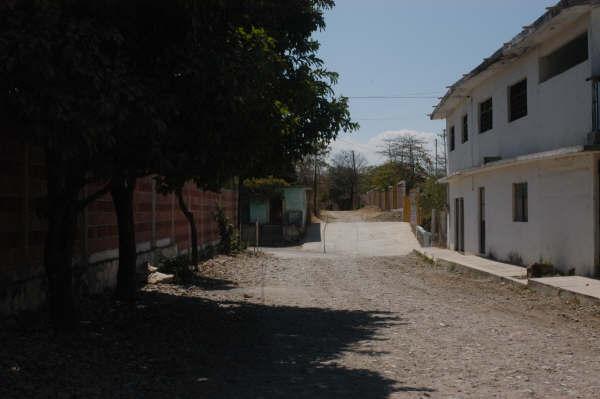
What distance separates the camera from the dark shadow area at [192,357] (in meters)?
4.58

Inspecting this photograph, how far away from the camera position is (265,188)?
30828 mm

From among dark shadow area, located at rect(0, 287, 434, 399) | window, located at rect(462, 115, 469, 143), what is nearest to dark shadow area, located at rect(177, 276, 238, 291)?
dark shadow area, located at rect(0, 287, 434, 399)

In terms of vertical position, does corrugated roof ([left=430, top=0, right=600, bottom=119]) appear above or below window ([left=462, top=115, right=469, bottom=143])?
above

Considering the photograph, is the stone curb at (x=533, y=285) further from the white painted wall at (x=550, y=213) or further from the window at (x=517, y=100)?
the window at (x=517, y=100)

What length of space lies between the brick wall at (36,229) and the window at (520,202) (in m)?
A: 9.08

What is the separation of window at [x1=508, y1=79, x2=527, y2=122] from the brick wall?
9.44 metres

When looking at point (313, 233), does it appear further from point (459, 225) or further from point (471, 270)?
point (471, 270)

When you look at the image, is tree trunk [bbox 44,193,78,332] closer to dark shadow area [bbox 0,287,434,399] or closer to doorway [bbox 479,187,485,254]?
dark shadow area [bbox 0,287,434,399]

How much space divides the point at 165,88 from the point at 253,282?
7.91m

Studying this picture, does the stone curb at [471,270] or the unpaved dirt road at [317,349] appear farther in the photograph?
the stone curb at [471,270]

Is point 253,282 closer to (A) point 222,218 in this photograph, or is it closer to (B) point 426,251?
(A) point 222,218

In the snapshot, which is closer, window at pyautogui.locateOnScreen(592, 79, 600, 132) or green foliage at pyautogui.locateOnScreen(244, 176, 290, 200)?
window at pyautogui.locateOnScreen(592, 79, 600, 132)

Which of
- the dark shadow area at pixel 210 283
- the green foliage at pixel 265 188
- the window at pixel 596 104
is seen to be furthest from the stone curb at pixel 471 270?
the green foliage at pixel 265 188

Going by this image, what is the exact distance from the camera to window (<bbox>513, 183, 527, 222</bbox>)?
13898 mm
